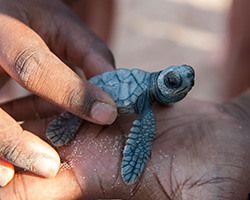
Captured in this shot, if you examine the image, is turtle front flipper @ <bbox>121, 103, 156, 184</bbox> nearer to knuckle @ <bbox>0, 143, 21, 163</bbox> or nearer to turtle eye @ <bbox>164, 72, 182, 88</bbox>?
turtle eye @ <bbox>164, 72, 182, 88</bbox>

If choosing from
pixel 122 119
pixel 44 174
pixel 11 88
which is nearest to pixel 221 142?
pixel 122 119

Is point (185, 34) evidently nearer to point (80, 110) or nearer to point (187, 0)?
point (187, 0)

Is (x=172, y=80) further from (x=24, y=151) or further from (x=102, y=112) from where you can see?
(x=24, y=151)

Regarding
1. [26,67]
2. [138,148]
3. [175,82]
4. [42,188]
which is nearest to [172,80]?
[175,82]

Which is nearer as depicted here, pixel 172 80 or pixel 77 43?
pixel 172 80

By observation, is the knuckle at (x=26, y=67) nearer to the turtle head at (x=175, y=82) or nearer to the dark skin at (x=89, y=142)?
the dark skin at (x=89, y=142)

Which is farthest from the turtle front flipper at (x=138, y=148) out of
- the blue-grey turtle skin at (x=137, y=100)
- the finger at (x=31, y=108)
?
the finger at (x=31, y=108)
